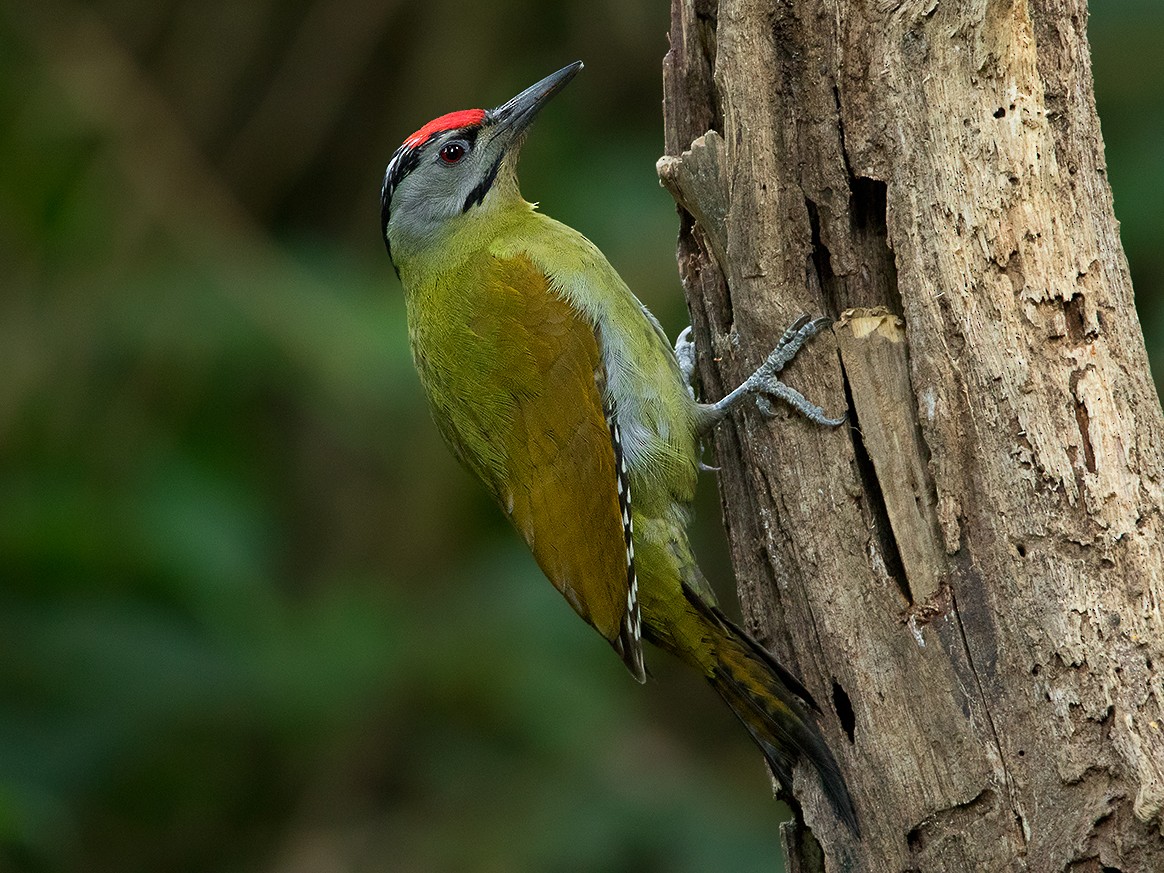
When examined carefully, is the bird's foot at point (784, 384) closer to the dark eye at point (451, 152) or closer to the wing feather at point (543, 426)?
the wing feather at point (543, 426)

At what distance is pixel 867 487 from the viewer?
319 centimetres

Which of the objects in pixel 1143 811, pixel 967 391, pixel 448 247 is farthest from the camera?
pixel 448 247

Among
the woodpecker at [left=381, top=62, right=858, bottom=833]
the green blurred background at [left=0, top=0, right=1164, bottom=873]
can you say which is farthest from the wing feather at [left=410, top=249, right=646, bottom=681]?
the green blurred background at [left=0, top=0, right=1164, bottom=873]

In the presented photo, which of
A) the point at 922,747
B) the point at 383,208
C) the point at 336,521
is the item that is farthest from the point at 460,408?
the point at 336,521

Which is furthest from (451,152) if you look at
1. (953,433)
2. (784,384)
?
(953,433)

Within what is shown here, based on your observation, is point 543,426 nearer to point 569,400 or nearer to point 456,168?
point 569,400

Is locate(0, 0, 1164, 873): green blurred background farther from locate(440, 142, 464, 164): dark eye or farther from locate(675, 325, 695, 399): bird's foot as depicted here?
locate(675, 325, 695, 399): bird's foot

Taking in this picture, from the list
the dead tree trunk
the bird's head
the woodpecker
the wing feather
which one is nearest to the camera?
the dead tree trunk

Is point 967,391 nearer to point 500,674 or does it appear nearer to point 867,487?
point 867,487

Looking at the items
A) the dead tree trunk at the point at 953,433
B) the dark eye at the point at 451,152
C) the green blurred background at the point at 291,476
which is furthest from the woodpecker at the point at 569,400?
the green blurred background at the point at 291,476

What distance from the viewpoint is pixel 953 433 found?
306cm

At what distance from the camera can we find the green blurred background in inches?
201

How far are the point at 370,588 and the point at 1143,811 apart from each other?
3.86 meters

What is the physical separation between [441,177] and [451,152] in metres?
0.10
